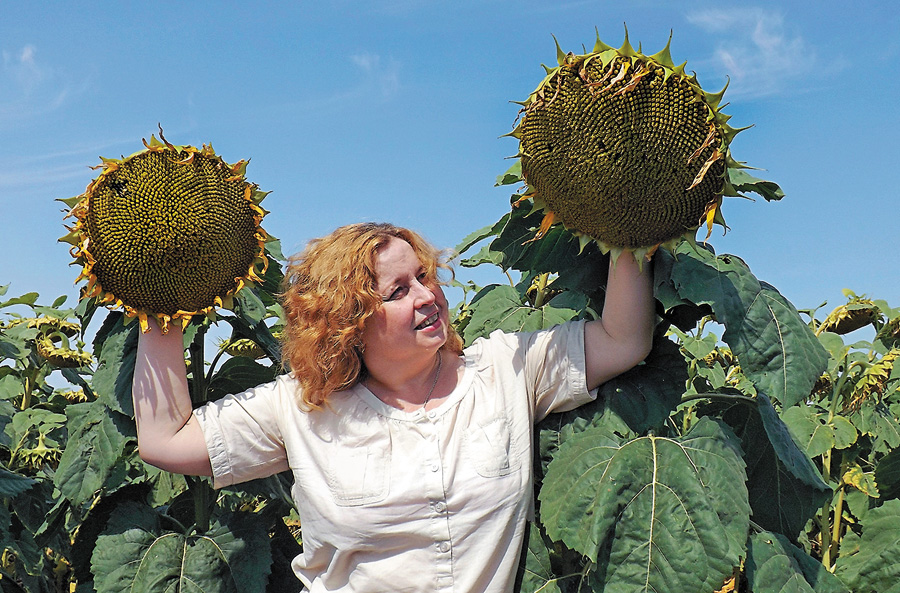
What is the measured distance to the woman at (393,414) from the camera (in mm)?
2586

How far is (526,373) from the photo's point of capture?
275 centimetres

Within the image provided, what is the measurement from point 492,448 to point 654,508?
1.63ft

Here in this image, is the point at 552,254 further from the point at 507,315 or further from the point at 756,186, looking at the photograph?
the point at 507,315

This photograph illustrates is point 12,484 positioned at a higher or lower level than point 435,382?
lower

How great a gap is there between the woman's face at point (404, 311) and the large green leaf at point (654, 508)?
1.80 ft

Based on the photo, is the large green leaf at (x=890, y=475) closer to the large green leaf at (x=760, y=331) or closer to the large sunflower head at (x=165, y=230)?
the large green leaf at (x=760, y=331)

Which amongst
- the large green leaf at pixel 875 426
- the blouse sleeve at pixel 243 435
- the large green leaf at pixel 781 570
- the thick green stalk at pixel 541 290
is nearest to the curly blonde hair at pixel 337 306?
the blouse sleeve at pixel 243 435

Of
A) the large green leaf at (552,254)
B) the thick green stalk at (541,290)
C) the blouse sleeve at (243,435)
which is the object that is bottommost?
the blouse sleeve at (243,435)

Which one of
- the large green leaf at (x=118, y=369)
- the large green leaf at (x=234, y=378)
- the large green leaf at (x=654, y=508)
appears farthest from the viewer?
the large green leaf at (x=234, y=378)

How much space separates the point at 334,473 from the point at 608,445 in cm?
81

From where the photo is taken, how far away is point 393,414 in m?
2.78

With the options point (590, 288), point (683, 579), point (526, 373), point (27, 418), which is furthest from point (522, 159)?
point (27, 418)

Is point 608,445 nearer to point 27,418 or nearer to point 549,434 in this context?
point 549,434

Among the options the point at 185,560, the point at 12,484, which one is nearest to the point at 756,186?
the point at 185,560
